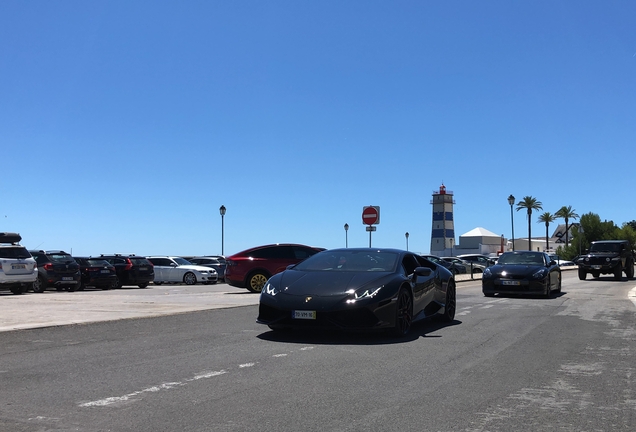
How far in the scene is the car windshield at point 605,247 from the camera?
36.1 metres

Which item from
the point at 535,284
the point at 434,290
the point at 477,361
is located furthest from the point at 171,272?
the point at 477,361

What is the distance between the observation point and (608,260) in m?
35.4

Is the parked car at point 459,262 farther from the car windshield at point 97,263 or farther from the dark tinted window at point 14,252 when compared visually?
the dark tinted window at point 14,252

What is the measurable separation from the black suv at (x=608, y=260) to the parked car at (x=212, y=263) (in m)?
18.2

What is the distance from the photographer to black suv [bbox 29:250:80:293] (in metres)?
23.4

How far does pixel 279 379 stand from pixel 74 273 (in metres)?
19.4

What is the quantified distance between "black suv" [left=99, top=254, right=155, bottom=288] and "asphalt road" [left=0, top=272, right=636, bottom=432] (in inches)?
691

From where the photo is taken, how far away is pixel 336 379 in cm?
654

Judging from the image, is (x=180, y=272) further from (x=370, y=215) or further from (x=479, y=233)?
(x=479, y=233)

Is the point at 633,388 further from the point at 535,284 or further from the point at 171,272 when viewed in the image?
the point at 171,272

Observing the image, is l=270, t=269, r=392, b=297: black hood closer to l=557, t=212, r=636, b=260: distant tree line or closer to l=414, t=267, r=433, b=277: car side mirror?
l=414, t=267, r=433, b=277: car side mirror

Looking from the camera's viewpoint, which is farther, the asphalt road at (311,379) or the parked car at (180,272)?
the parked car at (180,272)

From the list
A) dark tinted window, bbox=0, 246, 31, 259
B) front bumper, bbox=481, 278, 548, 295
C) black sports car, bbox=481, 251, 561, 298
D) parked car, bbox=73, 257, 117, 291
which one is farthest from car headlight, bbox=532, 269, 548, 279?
parked car, bbox=73, 257, 117, 291

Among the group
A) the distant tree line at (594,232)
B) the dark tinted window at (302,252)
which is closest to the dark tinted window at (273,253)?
the dark tinted window at (302,252)
